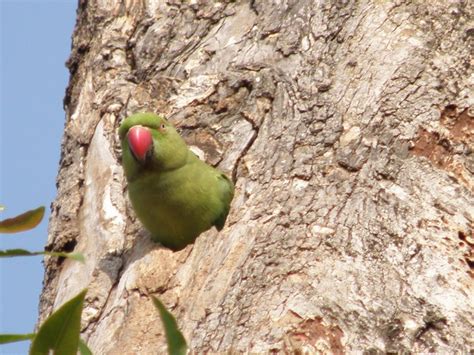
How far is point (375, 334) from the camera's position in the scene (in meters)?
2.83

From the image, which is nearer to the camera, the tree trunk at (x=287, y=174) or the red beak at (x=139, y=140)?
the tree trunk at (x=287, y=174)

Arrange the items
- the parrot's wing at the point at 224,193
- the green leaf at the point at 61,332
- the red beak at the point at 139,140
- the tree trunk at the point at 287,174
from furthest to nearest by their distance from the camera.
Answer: the red beak at the point at 139,140
the parrot's wing at the point at 224,193
the tree trunk at the point at 287,174
the green leaf at the point at 61,332

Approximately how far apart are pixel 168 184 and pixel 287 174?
0.93 m

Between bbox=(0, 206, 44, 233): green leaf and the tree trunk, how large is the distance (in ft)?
2.84

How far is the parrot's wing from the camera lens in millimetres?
3932

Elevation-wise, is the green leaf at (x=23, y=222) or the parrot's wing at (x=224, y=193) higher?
the green leaf at (x=23, y=222)

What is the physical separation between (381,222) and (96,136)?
5.75 ft

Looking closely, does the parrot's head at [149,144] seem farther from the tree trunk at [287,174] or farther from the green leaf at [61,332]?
the green leaf at [61,332]

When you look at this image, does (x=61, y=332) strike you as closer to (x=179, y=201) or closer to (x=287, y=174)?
(x=287, y=174)

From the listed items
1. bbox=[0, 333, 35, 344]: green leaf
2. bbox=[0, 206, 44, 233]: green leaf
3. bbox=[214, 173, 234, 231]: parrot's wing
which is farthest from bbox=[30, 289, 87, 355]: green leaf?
bbox=[214, 173, 234, 231]: parrot's wing

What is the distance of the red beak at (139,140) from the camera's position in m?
4.05

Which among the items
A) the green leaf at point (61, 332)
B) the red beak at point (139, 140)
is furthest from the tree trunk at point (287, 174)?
the green leaf at point (61, 332)

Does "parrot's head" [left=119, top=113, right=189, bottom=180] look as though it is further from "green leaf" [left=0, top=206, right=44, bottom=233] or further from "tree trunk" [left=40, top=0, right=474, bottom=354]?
"green leaf" [left=0, top=206, right=44, bottom=233]

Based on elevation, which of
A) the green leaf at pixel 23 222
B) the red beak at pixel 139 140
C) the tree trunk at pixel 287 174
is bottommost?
the tree trunk at pixel 287 174
